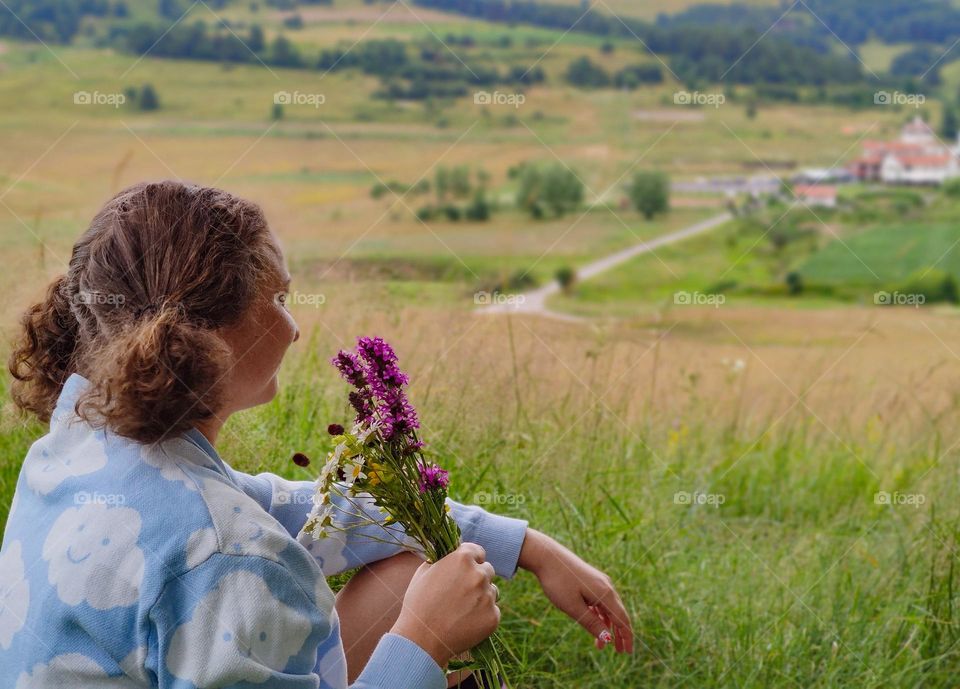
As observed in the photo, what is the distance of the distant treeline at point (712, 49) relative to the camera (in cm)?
1864

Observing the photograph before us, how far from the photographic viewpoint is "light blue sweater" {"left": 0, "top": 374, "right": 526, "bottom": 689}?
0.89 metres

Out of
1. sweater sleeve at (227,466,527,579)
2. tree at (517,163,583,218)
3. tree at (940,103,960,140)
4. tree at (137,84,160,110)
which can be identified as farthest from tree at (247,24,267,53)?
sweater sleeve at (227,466,527,579)

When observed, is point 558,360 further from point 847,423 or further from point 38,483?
point 38,483

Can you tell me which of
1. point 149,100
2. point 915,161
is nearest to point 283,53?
point 149,100

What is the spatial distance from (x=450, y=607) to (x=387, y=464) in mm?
159

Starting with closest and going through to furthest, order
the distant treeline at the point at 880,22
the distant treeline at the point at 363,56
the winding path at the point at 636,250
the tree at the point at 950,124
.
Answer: the winding path at the point at 636,250 → the tree at the point at 950,124 → the distant treeline at the point at 880,22 → the distant treeline at the point at 363,56

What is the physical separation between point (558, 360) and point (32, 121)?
15.2 meters

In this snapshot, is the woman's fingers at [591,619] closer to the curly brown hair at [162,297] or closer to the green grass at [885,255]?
the curly brown hair at [162,297]

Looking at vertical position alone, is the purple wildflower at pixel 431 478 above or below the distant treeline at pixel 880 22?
above

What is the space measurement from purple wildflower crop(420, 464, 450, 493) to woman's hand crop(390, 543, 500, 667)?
8 cm

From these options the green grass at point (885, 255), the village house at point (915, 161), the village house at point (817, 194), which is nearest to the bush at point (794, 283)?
the green grass at point (885, 255)

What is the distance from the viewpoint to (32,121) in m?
15.6

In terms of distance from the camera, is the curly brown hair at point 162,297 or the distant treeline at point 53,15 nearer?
the curly brown hair at point 162,297

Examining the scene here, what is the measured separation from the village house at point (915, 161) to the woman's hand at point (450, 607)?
15.2 meters
